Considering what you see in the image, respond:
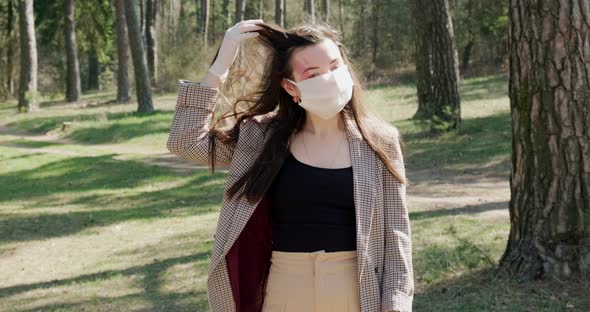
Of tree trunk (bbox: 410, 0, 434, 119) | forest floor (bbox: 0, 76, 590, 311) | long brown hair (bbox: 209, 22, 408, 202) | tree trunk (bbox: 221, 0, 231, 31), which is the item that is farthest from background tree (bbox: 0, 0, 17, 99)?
long brown hair (bbox: 209, 22, 408, 202)

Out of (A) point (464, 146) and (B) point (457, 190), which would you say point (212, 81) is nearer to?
(B) point (457, 190)

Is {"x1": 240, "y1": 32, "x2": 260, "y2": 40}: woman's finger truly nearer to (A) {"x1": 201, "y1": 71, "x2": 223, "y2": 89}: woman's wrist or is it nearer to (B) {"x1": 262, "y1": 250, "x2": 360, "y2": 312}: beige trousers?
(A) {"x1": 201, "y1": 71, "x2": 223, "y2": 89}: woman's wrist

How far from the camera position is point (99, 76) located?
→ 47094 mm

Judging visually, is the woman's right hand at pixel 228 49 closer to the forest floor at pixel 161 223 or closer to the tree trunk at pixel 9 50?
the forest floor at pixel 161 223

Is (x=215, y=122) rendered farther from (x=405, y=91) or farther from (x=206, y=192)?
(x=405, y=91)

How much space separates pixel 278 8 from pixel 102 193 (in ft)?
65.6

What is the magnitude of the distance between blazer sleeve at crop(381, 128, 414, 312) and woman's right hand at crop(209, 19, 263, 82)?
0.67 m

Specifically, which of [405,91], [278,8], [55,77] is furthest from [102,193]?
[55,77]

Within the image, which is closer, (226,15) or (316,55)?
(316,55)

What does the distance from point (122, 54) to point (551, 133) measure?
23.7 meters

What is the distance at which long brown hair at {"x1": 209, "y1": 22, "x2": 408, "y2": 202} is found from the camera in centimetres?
282

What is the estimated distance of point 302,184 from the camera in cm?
280

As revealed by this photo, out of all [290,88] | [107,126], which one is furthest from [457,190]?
[107,126]

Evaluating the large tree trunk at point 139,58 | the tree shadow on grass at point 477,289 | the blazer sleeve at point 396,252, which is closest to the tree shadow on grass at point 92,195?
the tree shadow on grass at point 477,289
